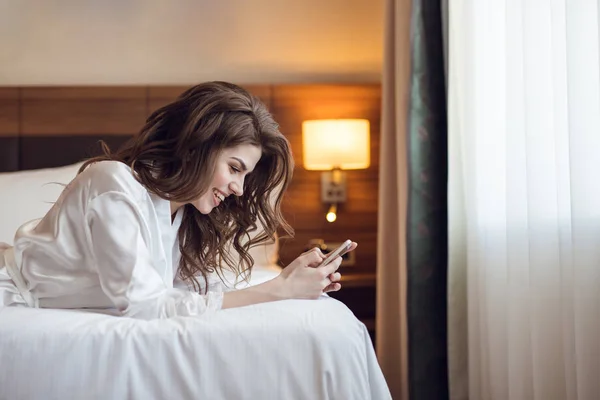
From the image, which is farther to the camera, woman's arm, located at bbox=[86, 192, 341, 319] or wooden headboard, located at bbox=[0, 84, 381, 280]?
wooden headboard, located at bbox=[0, 84, 381, 280]

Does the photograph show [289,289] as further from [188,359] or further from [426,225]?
[426,225]

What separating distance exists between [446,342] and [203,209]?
1.30 metres

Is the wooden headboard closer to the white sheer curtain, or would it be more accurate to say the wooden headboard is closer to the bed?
the white sheer curtain

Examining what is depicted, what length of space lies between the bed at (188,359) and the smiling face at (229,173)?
461 millimetres

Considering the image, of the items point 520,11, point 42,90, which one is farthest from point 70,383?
point 42,90

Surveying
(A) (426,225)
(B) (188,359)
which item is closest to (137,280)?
(B) (188,359)

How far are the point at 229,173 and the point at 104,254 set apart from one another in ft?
1.27

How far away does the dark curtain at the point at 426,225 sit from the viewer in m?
2.74

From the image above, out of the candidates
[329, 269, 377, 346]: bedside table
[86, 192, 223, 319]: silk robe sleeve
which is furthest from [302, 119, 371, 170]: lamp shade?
[86, 192, 223, 319]: silk robe sleeve

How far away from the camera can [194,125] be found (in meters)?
1.74

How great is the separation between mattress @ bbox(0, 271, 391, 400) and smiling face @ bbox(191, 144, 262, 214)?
474 mm

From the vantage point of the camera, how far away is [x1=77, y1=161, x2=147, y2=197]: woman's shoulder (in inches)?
62.8

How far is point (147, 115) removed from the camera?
354cm

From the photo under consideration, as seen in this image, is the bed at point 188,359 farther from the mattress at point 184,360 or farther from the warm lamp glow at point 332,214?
the warm lamp glow at point 332,214
